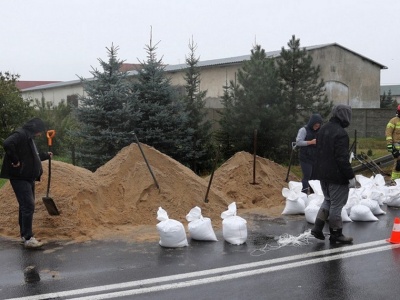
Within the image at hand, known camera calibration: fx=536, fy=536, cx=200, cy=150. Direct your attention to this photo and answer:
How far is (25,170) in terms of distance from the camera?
716cm

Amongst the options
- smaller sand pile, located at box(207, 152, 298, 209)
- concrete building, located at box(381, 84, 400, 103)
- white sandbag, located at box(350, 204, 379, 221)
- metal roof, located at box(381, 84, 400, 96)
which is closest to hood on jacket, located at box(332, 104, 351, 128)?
white sandbag, located at box(350, 204, 379, 221)

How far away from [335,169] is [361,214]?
2077mm

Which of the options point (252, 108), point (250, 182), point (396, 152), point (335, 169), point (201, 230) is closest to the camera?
point (335, 169)

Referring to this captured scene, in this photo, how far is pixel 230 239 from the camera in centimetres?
734

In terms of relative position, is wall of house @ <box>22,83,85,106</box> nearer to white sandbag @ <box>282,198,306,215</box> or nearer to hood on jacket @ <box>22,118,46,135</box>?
white sandbag @ <box>282,198,306,215</box>

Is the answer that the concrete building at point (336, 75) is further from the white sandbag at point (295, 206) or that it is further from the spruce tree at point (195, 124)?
the white sandbag at point (295, 206)

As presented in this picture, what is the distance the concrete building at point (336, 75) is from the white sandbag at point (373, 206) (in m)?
19.7

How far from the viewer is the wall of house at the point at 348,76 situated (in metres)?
30.3

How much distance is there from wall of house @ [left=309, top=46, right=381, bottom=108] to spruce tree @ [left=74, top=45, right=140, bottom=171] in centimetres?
1771

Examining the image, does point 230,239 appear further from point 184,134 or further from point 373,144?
point 373,144

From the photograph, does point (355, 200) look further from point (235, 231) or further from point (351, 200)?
point (235, 231)

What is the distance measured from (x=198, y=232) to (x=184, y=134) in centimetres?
795

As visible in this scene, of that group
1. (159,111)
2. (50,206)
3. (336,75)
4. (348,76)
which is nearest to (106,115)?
(159,111)

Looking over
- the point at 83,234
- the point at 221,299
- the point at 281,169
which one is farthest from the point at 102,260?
the point at 281,169
